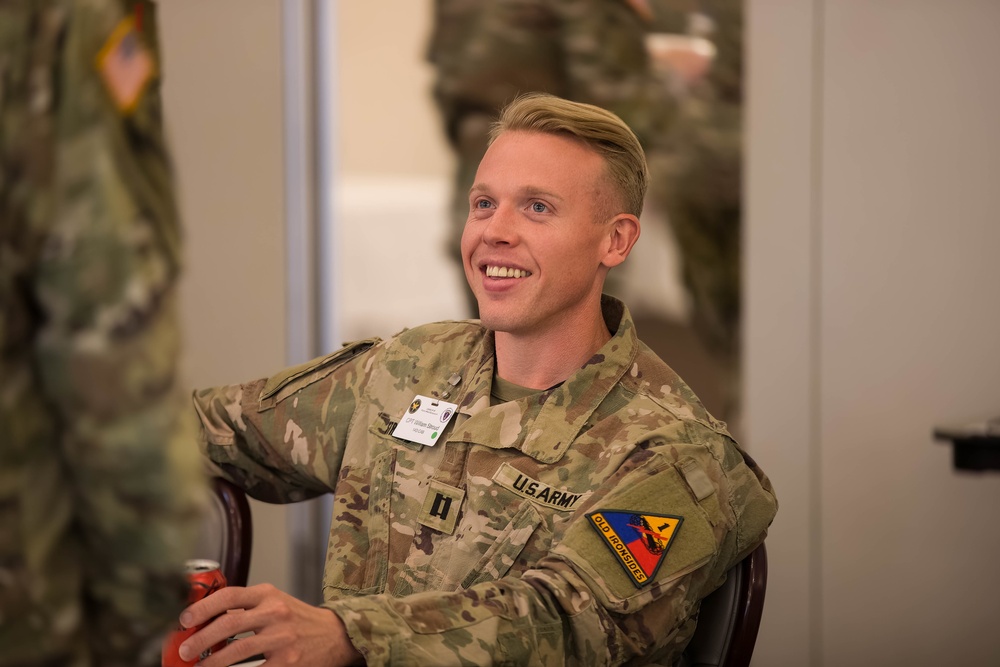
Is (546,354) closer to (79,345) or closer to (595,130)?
(595,130)

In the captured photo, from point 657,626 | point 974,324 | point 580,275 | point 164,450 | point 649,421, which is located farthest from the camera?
point 974,324

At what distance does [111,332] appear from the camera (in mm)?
648

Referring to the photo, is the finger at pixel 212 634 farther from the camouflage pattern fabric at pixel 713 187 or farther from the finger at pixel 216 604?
the camouflage pattern fabric at pixel 713 187

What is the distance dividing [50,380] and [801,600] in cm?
300

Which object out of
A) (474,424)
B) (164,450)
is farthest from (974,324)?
(164,450)

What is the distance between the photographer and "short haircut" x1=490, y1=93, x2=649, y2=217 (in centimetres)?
170

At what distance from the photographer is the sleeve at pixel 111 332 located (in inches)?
25.5

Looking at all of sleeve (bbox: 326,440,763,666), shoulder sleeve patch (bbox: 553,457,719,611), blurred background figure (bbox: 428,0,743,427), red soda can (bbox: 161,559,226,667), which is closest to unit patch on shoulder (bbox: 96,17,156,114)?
red soda can (bbox: 161,559,226,667)

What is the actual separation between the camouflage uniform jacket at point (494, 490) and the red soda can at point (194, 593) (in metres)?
Answer: 0.16

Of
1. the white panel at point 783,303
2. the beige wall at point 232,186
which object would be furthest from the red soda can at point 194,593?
the white panel at point 783,303

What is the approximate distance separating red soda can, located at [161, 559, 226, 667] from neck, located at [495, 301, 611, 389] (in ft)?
2.05

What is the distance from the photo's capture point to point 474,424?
5.28 feet

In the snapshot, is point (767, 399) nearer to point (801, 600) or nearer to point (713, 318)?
point (713, 318)

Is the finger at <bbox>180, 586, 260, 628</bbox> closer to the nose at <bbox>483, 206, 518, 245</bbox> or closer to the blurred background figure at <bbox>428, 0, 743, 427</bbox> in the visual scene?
the nose at <bbox>483, 206, 518, 245</bbox>
